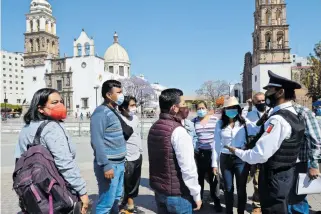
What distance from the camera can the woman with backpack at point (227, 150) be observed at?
427 cm

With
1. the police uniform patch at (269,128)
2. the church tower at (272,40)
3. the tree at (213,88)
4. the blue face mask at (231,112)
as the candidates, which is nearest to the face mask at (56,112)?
the police uniform patch at (269,128)

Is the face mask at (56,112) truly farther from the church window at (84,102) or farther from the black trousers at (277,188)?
Answer: the church window at (84,102)

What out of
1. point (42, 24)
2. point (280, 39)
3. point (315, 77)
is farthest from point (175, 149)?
point (42, 24)

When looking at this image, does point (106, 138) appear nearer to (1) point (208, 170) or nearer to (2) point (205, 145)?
(2) point (205, 145)

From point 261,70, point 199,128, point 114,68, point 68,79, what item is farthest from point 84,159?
point 114,68

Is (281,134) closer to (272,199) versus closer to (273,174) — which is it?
(273,174)

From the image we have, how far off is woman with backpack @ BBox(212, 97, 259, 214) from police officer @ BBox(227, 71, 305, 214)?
1040mm

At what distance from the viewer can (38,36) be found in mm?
65188

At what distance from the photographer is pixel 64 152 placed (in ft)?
8.91

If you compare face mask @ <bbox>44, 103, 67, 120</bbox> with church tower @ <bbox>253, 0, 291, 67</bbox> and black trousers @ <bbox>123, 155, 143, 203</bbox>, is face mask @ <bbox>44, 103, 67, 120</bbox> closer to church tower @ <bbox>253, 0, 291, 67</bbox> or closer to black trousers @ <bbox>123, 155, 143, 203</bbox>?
black trousers @ <bbox>123, 155, 143, 203</bbox>

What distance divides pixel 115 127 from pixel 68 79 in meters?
64.8

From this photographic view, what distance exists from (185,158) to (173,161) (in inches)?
5.3

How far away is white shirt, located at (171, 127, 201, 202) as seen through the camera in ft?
9.05

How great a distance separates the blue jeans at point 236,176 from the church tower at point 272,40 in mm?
47752
